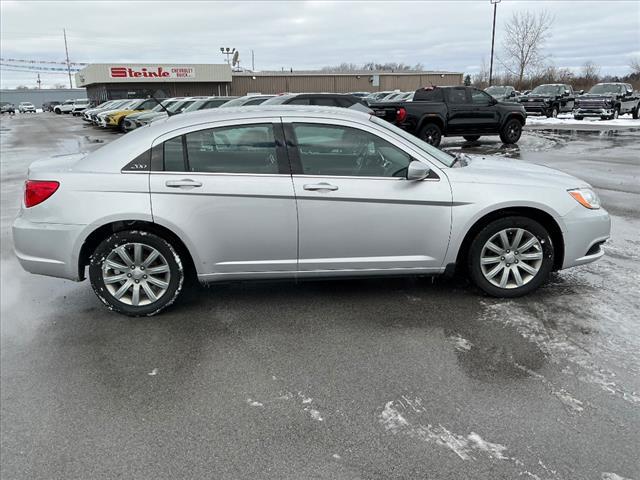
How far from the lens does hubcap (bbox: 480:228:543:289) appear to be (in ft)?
14.7

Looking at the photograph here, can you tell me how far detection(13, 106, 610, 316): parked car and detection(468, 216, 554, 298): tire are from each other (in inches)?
0.5

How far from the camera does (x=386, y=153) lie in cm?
443

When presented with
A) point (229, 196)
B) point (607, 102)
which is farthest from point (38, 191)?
point (607, 102)

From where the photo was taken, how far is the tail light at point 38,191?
4.24 m

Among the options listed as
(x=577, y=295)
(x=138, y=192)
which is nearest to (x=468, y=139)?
(x=577, y=295)

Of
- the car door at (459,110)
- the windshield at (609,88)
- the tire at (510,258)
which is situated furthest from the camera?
the windshield at (609,88)

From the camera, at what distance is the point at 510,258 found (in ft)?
14.9

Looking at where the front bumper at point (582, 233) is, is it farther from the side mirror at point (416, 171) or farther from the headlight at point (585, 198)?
the side mirror at point (416, 171)

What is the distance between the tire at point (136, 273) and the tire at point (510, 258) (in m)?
2.52

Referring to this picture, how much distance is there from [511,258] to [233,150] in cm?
252

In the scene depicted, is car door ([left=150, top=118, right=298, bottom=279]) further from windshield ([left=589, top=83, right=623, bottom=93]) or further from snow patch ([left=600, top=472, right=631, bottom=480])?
windshield ([left=589, top=83, right=623, bottom=93])

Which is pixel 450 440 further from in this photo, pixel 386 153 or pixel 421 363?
pixel 386 153

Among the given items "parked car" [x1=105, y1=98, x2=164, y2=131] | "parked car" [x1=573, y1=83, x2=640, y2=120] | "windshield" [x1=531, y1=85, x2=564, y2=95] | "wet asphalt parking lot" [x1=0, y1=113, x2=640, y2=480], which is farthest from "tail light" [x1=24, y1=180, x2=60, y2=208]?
"windshield" [x1=531, y1=85, x2=564, y2=95]

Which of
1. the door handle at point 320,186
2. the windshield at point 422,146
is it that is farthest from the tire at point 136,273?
the windshield at point 422,146
